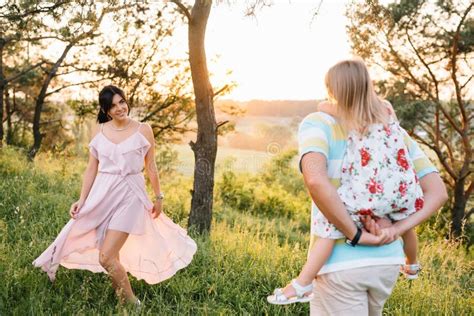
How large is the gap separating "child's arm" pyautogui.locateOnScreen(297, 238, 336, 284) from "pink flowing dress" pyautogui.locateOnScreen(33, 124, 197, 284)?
194 centimetres

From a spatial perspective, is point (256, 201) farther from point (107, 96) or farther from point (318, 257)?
point (318, 257)

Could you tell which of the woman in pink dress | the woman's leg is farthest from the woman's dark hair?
the woman's leg

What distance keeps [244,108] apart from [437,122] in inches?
185

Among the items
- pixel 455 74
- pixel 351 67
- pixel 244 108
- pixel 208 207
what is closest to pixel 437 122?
pixel 455 74

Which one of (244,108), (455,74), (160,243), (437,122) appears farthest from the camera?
(244,108)

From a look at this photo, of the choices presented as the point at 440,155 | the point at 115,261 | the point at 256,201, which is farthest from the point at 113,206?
the point at 256,201

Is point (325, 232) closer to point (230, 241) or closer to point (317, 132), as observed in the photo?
point (317, 132)

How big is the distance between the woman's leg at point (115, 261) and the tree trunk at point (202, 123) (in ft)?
7.57

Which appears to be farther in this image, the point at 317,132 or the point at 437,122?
the point at 437,122

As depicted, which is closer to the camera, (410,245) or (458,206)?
(410,245)

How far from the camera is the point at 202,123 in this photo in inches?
234

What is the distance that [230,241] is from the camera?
5.34 meters

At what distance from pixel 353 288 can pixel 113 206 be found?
2.20 metres

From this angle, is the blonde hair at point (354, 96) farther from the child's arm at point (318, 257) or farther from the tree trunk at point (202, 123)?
the tree trunk at point (202, 123)
